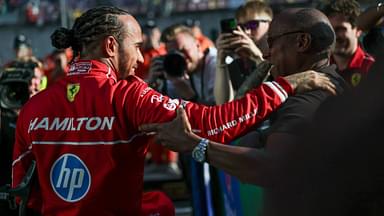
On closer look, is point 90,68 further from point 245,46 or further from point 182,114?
point 245,46

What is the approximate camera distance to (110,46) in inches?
137

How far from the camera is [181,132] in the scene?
3062 mm

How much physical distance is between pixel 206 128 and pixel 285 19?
26.5 inches

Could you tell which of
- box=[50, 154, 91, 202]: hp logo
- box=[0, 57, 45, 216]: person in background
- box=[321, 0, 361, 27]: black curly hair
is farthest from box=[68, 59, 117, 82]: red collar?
box=[321, 0, 361, 27]: black curly hair

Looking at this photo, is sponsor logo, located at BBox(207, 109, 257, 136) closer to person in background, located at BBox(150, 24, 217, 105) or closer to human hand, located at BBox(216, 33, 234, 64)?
human hand, located at BBox(216, 33, 234, 64)

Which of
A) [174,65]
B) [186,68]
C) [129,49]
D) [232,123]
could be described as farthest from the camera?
[186,68]

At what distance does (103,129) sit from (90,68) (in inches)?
13.1

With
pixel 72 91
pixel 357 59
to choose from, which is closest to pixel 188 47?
pixel 357 59

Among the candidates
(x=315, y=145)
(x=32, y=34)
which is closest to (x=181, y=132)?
(x=315, y=145)

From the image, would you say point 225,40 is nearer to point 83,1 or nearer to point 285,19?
point 285,19

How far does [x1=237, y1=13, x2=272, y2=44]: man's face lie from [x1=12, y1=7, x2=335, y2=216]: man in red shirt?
1.90 metres

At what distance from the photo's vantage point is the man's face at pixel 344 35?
5.21 m

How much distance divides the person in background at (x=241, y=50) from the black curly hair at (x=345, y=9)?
0.43 meters

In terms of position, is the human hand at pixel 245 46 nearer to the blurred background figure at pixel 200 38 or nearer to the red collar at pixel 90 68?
the red collar at pixel 90 68
